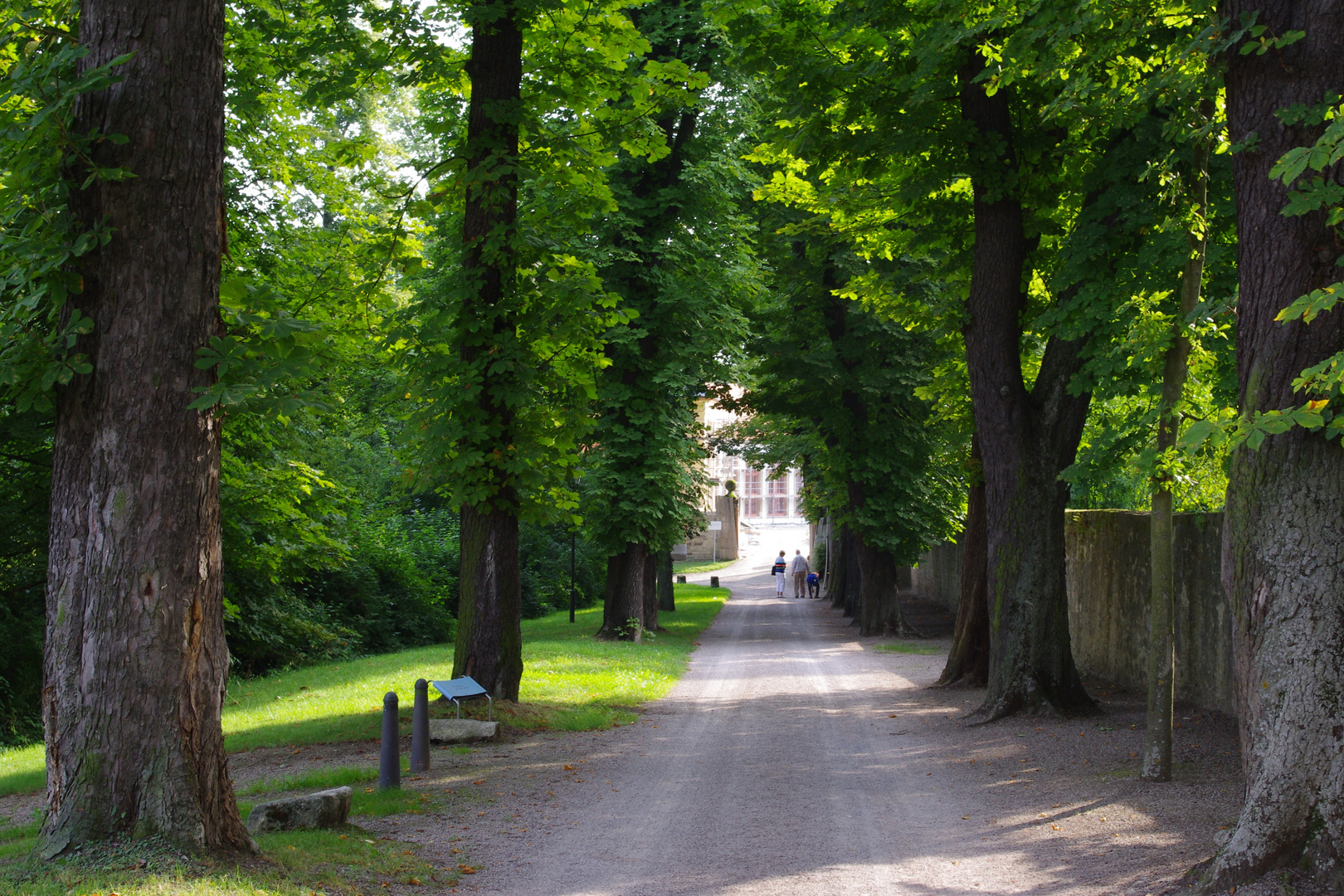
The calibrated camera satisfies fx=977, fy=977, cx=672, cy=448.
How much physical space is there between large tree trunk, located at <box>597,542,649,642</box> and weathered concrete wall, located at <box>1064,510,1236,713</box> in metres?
9.62

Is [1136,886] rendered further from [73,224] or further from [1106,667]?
[1106,667]

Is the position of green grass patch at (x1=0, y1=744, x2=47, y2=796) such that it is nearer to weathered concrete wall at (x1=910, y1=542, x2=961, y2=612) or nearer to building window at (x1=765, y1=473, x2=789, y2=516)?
weathered concrete wall at (x1=910, y1=542, x2=961, y2=612)

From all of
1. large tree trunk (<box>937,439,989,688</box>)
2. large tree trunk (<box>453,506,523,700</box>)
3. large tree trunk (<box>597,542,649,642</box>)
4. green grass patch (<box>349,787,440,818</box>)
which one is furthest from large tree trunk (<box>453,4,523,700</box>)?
large tree trunk (<box>597,542,649,642</box>)

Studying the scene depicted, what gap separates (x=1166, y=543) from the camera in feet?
26.5

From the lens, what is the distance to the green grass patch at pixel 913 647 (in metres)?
20.7

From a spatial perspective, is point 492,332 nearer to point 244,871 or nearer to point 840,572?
point 244,871

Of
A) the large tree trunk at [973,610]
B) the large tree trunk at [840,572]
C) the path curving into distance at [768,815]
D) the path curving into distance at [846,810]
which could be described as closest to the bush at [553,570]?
the large tree trunk at [840,572]

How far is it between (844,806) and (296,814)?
4112mm

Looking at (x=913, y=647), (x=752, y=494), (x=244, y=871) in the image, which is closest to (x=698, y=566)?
(x=913, y=647)

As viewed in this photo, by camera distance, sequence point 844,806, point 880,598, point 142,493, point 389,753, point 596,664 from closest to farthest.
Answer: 1. point 142,493
2. point 844,806
3. point 389,753
4. point 596,664
5. point 880,598

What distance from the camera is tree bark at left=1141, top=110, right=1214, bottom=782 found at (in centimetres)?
791

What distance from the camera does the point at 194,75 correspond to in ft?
17.4

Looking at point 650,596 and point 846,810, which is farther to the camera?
point 650,596

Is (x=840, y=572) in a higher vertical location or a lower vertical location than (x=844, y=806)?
higher
